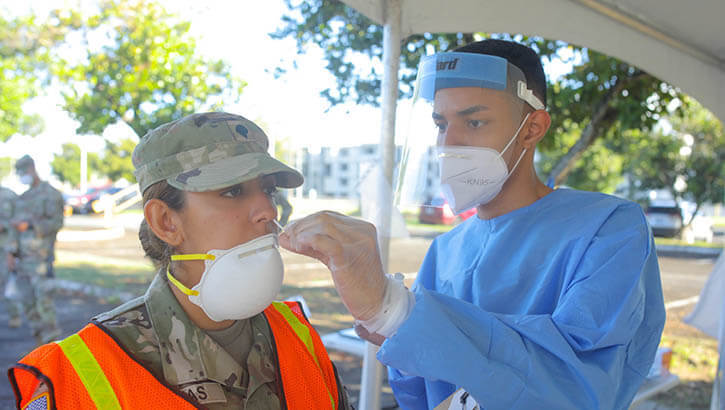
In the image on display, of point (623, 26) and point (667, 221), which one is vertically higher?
point (623, 26)

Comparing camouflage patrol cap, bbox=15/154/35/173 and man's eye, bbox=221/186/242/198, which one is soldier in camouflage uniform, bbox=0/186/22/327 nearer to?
camouflage patrol cap, bbox=15/154/35/173

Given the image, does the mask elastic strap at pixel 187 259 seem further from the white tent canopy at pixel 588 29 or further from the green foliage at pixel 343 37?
the green foliage at pixel 343 37

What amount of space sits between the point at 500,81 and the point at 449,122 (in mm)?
188

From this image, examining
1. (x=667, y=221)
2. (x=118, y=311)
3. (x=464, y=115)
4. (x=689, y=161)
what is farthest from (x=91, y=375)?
(x=667, y=221)

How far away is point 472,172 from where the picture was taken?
162cm

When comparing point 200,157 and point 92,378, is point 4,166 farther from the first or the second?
point 92,378

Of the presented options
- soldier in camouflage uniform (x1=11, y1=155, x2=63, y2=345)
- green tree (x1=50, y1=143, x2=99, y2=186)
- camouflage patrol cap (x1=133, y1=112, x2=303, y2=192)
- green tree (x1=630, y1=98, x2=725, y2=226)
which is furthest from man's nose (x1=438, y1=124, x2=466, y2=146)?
green tree (x1=50, y1=143, x2=99, y2=186)

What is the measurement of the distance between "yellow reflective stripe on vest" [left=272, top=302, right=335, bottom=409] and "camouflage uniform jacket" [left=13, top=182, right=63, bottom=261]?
221 inches

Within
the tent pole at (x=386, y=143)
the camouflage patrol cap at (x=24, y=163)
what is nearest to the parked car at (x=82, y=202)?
the camouflage patrol cap at (x=24, y=163)

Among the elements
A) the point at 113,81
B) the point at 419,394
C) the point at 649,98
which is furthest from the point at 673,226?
the point at 419,394

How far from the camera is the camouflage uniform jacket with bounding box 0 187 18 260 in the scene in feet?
20.8

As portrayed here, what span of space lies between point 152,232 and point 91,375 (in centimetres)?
44

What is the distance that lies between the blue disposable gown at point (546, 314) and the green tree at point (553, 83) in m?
2.41

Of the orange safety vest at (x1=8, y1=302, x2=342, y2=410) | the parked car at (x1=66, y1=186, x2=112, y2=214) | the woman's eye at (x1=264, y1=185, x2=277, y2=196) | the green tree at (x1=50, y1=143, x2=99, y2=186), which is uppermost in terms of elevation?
the woman's eye at (x1=264, y1=185, x2=277, y2=196)
